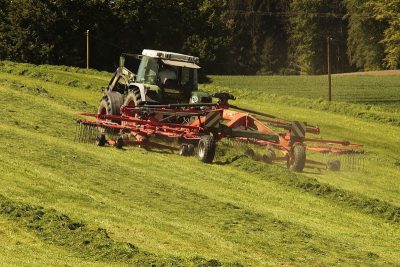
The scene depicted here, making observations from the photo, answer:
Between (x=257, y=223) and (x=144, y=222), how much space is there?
182 centimetres

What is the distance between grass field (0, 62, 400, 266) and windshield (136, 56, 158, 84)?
7.28 feet

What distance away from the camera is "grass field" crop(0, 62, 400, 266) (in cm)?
954

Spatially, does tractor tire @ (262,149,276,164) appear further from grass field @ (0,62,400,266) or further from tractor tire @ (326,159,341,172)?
tractor tire @ (326,159,341,172)

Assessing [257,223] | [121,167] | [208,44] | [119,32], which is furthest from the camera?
[208,44]

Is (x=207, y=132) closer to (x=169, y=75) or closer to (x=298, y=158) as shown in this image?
(x=298, y=158)

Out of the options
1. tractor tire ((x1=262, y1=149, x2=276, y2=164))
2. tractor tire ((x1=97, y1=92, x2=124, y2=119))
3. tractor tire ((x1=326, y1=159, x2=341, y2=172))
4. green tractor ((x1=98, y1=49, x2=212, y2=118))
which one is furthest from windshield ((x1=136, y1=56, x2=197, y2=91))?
tractor tire ((x1=326, y1=159, x2=341, y2=172))

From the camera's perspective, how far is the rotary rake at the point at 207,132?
16703 mm

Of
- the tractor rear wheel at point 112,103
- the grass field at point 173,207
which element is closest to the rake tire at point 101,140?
the grass field at point 173,207

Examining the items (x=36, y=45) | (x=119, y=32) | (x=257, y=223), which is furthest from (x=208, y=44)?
(x=257, y=223)

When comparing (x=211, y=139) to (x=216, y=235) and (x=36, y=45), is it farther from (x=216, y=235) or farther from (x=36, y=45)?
(x=36, y=45)

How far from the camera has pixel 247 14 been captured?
4318 inches

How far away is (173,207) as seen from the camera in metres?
12.2

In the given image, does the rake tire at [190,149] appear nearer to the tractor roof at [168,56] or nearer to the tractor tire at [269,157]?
the tractor tire at [269,157]

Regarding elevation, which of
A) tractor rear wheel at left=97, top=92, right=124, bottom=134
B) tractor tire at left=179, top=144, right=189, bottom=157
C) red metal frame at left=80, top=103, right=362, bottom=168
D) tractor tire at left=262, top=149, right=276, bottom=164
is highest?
tractor rear wheel at left=97, top=92, right=124, bottom=134
